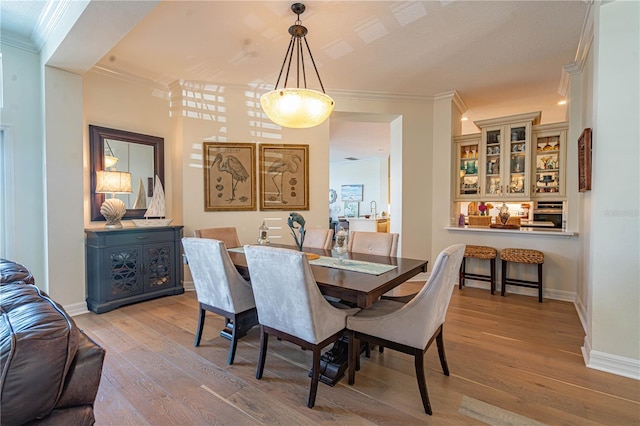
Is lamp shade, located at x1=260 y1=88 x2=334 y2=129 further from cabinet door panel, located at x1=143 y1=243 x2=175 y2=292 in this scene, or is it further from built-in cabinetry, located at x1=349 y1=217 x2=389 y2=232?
built-in cabinetry, located at x1=349 y1=217 x2=389 y2=232

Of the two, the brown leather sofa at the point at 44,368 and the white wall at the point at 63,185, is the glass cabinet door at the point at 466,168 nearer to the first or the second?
the brown leather sofa at the point at 44,368

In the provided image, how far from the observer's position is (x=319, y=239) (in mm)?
3465

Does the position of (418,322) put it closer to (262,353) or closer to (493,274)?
(262,353)

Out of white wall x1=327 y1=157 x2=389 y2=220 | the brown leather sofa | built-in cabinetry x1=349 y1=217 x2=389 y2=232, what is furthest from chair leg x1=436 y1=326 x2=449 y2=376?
white wall x1=327 y1=157 x2=389 y2=220

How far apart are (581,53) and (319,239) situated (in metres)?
3.42

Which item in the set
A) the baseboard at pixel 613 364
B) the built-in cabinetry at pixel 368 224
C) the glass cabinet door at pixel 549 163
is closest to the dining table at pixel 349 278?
the baseboard at pixel 613 364

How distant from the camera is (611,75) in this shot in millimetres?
2188

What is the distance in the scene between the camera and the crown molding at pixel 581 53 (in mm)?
2711

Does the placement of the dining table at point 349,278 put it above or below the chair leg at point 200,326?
above

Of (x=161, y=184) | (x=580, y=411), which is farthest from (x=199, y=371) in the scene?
(x=161, y=184)

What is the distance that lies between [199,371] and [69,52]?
3.00 metres

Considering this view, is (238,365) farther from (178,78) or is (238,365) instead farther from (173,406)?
(178,78)

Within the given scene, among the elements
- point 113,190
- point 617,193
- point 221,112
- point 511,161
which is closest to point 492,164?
point 511,161

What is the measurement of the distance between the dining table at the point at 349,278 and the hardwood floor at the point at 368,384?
158 mm
